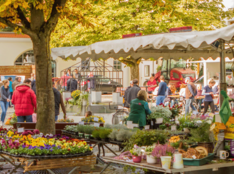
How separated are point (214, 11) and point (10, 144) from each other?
64.3 ft

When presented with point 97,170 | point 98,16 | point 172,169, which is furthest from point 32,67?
point 172,169

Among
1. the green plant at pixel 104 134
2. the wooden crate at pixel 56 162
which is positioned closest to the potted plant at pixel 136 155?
the wooden crate at pixel 56 162

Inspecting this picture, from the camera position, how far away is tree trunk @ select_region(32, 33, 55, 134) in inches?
288

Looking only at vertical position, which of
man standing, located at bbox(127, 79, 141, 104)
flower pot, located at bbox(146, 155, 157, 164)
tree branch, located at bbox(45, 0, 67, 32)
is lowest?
flower pot, located at bbox(146, 155, 157, 164)

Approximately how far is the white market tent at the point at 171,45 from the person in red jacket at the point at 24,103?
1.29 m

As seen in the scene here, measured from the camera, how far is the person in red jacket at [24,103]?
31.8 feet

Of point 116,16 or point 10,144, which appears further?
point 116,16

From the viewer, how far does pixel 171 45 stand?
6.85 meters

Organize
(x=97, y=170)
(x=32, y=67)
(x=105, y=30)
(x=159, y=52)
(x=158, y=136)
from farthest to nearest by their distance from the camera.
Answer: (x=32, y=67)
(x=105, y=30)
(x=159, y=52)
(x=97, y=170)
(x=158, y=136)

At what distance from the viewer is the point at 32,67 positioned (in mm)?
27391

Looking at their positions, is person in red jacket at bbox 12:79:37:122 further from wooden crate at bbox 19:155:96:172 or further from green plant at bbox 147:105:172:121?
wooden crate at bbox 19:155:96:172

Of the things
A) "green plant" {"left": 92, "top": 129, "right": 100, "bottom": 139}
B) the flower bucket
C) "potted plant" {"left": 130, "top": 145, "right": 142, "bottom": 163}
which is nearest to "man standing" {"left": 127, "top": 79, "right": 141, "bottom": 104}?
"green plant" {"left": 92, "top": 129, "right": 100, "bottom": 139}

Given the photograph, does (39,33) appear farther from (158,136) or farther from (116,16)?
(116,16)

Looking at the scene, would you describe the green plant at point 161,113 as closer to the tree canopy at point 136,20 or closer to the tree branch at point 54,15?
the tree branch at point 54,15
